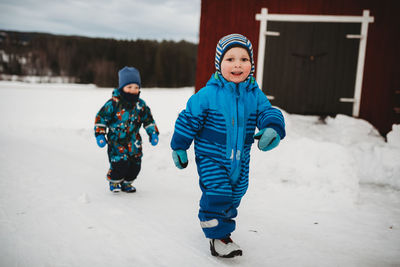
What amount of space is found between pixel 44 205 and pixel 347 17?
21.5 feet

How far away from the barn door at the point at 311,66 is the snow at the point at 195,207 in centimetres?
76

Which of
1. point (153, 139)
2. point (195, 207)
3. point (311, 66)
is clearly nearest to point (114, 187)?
point (153, 139)

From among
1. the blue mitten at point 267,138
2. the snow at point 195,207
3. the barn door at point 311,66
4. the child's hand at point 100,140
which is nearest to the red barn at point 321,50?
the barn door at point 311,66

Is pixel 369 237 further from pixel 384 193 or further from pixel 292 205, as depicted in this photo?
pixel 384 193

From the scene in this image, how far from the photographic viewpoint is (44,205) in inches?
123

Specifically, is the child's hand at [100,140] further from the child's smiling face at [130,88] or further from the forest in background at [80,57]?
the forest in background at [80,57]

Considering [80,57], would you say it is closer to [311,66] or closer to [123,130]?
[311,66]

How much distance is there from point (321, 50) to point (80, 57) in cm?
1901

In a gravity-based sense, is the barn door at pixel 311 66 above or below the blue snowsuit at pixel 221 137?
above

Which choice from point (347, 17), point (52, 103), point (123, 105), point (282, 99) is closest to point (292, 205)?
point (123, 105)

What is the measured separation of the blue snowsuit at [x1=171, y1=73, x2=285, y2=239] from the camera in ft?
7.30

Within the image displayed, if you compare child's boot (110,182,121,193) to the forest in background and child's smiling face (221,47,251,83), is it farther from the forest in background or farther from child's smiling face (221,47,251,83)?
the forest in background

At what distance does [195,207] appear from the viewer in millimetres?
3377

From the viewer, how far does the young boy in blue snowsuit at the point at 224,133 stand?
87.6 inches
